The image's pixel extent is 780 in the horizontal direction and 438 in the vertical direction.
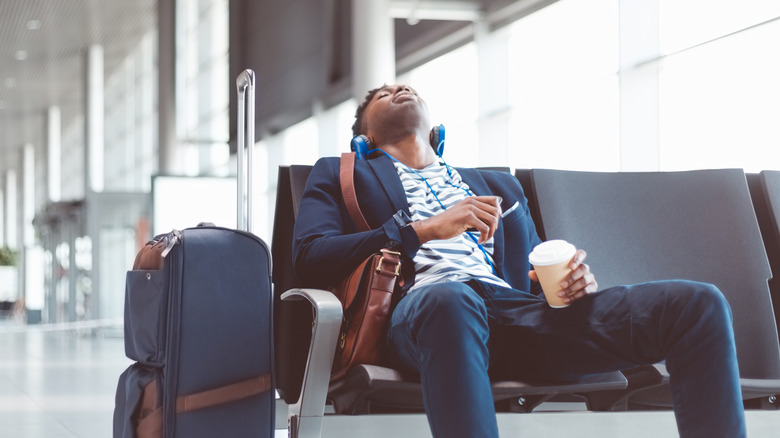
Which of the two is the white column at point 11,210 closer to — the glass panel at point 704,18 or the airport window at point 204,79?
the airport window at point 204,79

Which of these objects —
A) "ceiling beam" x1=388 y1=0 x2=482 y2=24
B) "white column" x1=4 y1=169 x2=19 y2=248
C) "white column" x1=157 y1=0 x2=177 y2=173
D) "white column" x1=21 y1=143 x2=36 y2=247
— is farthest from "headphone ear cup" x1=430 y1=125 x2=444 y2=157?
"white column" x1=4 y1=169 x2=19 y2=248

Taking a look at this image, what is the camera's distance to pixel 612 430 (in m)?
2.27

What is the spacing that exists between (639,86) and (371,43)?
2.67m

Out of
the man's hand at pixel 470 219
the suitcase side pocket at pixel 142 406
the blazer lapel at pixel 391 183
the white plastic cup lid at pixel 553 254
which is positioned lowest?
the suitcase side pocket at pixel 142 406

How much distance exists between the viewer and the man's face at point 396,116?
267cm

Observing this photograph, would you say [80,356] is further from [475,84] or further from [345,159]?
[345,159]

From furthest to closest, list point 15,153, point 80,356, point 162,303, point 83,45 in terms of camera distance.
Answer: point 15,153 < point 83,45 < point 80,356 < point 162,303

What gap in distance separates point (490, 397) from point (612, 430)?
0.59m

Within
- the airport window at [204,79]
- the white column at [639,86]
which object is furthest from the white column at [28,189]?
the white column at [639,86]

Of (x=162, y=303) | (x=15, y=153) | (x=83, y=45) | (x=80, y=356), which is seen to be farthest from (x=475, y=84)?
(x=15, y=153)

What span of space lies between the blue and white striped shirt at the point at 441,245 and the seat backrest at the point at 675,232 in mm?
329

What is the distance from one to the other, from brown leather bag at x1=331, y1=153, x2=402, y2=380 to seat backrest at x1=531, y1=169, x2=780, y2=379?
0.72 metres

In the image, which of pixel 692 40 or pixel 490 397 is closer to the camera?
pixel 490 397

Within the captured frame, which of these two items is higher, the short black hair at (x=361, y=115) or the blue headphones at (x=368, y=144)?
the short black hair at (x=361, y=115)
